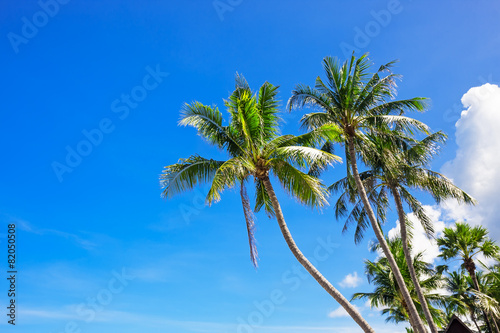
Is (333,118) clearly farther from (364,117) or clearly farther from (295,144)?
(295,144)

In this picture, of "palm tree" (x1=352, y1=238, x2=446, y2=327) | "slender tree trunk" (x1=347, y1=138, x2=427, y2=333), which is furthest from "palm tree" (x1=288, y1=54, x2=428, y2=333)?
"palm tree" (x1=352, y1=238, x2=446, y2=327)

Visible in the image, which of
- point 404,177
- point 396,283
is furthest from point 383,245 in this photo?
point 396,283

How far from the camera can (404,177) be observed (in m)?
17.6

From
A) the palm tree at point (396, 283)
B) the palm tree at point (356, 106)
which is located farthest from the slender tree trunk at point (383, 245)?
the palm tree at point (396, 283)

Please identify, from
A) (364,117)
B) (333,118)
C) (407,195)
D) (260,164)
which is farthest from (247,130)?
(407,195)

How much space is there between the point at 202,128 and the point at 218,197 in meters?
2.72

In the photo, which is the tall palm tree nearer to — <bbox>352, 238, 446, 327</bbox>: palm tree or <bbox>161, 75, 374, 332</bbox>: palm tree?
<bbox>352, 238, 446, 327</bbox>: palm tree

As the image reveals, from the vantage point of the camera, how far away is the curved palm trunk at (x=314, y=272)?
37.2 ft

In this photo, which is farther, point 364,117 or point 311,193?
point 364,117

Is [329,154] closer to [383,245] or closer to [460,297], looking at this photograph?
[383,245]

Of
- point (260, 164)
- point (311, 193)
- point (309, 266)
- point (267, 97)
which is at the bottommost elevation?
point (309, 266)

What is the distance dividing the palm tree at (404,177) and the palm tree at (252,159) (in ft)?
14.3

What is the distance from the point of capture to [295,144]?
1329 cm

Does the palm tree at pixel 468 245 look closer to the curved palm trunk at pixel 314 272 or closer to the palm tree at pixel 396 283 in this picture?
the palm tree at pixel 396 283
